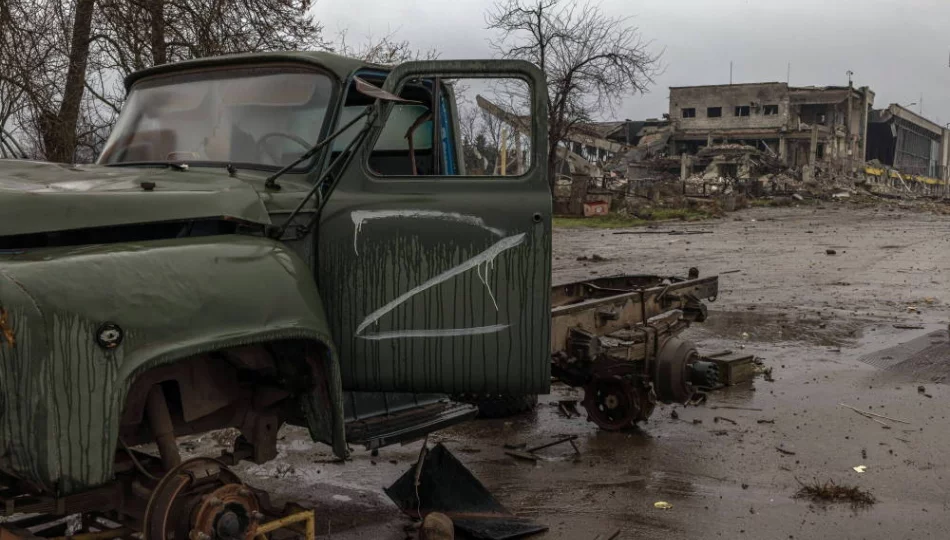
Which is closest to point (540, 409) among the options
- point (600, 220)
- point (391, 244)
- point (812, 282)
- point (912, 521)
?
point (912, 521)

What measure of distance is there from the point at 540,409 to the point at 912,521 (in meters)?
3.02

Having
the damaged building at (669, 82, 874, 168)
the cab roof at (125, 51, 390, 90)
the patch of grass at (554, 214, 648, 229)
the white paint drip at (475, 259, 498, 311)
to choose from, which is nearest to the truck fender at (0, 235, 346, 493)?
the white paint drip at (475, 259, 498, 311)

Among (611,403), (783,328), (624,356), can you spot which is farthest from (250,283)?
(783,328)

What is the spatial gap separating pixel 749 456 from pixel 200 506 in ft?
12.5

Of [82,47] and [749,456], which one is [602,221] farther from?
[749,456]

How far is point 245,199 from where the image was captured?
356cm

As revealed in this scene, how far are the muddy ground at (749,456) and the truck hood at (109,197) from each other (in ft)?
6.16

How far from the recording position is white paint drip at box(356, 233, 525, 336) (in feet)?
12.6

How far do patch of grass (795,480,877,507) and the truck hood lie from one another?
332cm

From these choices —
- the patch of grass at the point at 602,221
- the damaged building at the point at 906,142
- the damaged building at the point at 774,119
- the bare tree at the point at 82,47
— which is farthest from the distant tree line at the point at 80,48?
the damaged building at the point at 906,142

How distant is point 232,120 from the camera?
4.26 m

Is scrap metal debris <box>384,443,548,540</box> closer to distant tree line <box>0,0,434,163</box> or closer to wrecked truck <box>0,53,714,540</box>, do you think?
wrecked truck <box>0,53,714,540</box>

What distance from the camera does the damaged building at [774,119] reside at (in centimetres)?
5409

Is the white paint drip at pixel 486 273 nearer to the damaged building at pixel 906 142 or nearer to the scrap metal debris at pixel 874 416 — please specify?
the scrap metal debris at pixel 874 416
